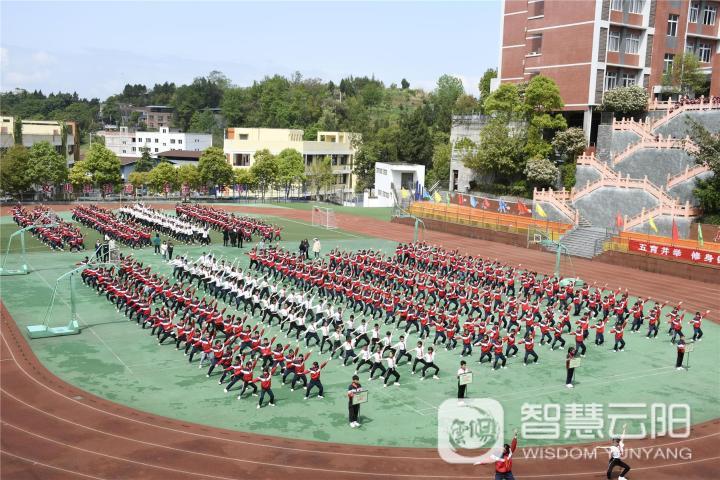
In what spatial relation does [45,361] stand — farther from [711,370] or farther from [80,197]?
[80,197]

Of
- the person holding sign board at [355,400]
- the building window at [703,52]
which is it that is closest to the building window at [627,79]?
the building window at [703,52]

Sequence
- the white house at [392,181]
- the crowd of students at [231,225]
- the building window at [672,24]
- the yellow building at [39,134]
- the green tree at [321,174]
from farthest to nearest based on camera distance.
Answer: the green tree at [321,174], the yellow building at [39,134], the white house at [392,181], the building window at [672,24], the crowd of students at [231,225]

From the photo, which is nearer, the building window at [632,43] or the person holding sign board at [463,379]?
the person holding sign board at [463,379]

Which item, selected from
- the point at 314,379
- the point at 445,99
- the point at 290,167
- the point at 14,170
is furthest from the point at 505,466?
the point at 445,99

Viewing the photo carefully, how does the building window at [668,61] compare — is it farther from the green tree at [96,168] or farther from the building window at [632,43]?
the green tree at [96,168]

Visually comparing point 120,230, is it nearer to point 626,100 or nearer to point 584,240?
point 584,240

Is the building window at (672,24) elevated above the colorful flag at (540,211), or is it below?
above

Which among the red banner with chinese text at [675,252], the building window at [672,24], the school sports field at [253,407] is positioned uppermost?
the building window at [672,24]

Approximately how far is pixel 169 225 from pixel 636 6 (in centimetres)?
3579

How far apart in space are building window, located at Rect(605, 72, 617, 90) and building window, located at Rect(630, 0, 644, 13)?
4.52 metres

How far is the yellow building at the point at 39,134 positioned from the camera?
213 ft

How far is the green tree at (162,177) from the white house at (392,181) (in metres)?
18.3

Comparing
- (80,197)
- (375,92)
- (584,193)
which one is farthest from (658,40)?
(375,92)

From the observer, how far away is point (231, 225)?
3806 cm
